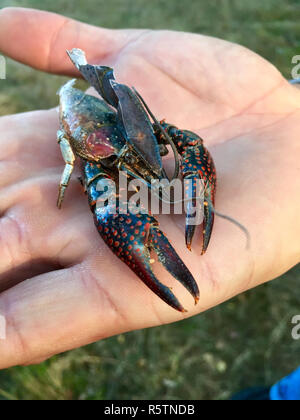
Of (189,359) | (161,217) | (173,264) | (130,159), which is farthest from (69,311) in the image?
(189,359)

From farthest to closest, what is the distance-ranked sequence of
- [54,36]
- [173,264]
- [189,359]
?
[54,36]
[189,359]
[173,264]

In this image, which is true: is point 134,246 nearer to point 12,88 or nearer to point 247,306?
point 247,306

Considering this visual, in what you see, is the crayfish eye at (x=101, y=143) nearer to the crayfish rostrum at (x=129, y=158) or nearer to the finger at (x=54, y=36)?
the crayfish rostrum at (x=129, y=158)

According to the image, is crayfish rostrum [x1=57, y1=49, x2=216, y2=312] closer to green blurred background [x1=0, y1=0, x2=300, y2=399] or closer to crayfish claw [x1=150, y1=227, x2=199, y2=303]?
crayfish claw [x1=150, y1=227, x2=199, y2=303]

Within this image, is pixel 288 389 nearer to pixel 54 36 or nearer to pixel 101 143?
pixel 101 143
